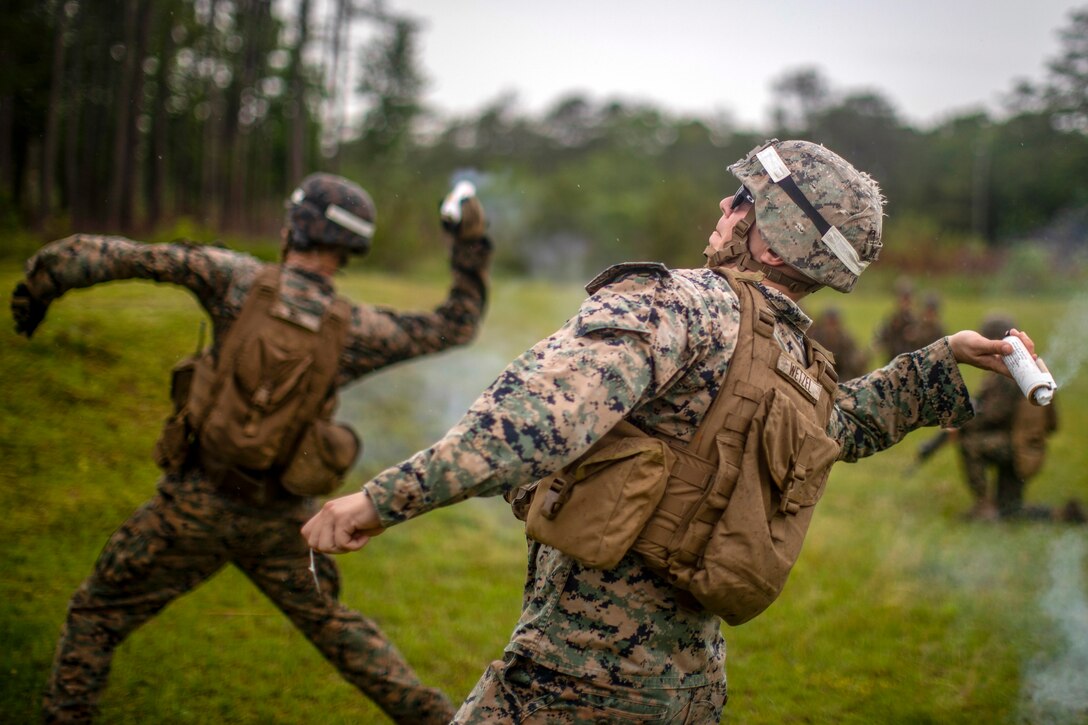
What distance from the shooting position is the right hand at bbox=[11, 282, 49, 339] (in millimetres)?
3469

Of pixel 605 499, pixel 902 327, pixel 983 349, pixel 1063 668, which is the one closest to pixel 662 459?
pixel 605 499

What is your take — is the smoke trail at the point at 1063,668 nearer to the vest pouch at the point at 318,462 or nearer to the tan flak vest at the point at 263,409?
the vest pouch at the point at 318,462

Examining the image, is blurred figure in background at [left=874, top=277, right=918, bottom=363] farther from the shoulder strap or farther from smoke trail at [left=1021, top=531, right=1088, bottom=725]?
the shoulder strap

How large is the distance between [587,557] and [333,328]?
2117 millimetres

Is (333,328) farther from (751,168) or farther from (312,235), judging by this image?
(751,168)

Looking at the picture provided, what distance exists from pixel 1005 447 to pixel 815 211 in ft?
28.0

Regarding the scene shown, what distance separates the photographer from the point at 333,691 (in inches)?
189

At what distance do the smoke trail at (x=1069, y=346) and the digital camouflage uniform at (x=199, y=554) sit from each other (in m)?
4.24

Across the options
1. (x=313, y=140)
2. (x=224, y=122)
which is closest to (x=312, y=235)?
(x=224, y=122)

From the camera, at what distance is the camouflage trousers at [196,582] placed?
3.66 meters

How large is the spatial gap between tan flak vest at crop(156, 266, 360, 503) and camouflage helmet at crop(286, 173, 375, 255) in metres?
0.23

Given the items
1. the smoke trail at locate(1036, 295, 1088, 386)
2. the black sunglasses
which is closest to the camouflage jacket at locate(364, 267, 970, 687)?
the black sunglasses

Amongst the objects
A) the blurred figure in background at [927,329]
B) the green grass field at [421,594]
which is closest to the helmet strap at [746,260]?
the green grass field at [421,594]

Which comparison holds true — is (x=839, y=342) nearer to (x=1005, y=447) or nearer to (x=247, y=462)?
(x=1005, y=447)
